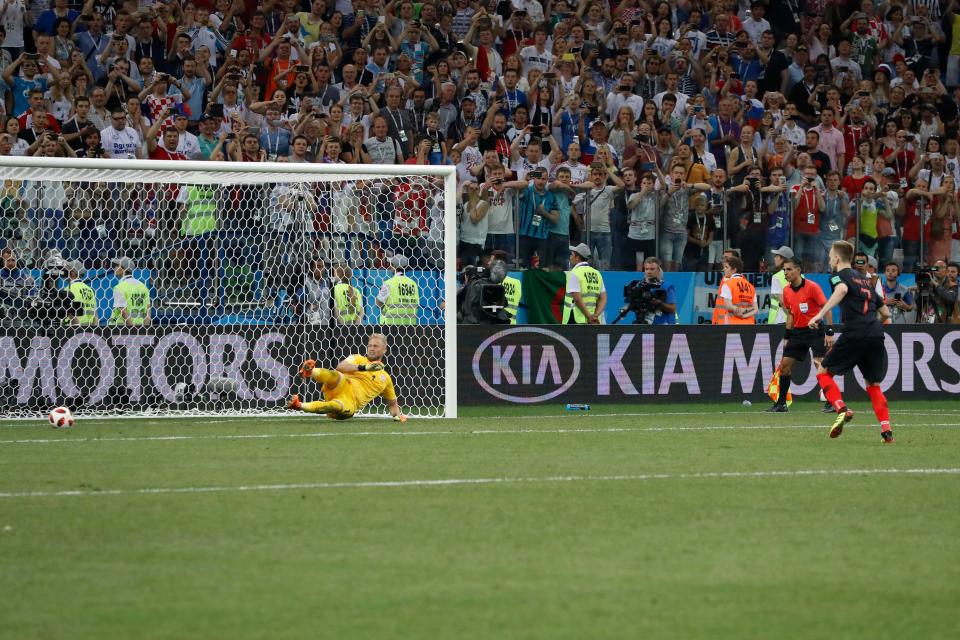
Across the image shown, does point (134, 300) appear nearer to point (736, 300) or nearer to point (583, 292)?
point (583, 292)

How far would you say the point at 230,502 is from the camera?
29.6 feet

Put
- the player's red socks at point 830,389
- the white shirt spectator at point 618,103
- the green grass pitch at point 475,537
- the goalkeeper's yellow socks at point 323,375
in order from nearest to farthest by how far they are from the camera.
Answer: the green grass pitch at point 475,537 → the player's red socks at point 830,389 → the goalkeeper's yellow socks at point 323,375 → the white shirt spectator at point 618,103

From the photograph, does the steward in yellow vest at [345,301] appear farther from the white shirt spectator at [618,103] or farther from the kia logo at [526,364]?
the white shirt spectator at [618,103]

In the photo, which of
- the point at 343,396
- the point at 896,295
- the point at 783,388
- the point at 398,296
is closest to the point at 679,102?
the point at 896,295

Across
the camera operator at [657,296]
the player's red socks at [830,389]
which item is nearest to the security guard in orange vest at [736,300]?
the camera operator at [657,296]

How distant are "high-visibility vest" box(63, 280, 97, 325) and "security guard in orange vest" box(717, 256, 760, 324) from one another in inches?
331

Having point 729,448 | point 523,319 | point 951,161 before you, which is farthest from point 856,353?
point 951,161

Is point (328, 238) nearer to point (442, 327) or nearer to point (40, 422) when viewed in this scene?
point (442, 327)

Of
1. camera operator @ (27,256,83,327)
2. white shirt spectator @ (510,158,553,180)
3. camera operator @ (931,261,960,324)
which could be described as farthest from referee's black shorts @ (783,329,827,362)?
camera operator @ (27,256,83,327)

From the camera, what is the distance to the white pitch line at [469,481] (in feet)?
30.9

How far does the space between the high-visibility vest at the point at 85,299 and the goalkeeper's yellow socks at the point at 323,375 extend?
3388mm

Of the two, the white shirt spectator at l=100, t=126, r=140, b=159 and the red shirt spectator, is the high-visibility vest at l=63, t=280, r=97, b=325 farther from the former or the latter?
the red shirt spectator

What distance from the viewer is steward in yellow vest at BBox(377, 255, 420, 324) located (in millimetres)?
17141

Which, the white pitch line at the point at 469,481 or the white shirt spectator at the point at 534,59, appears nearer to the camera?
the white pitch line at the point at 469,481
